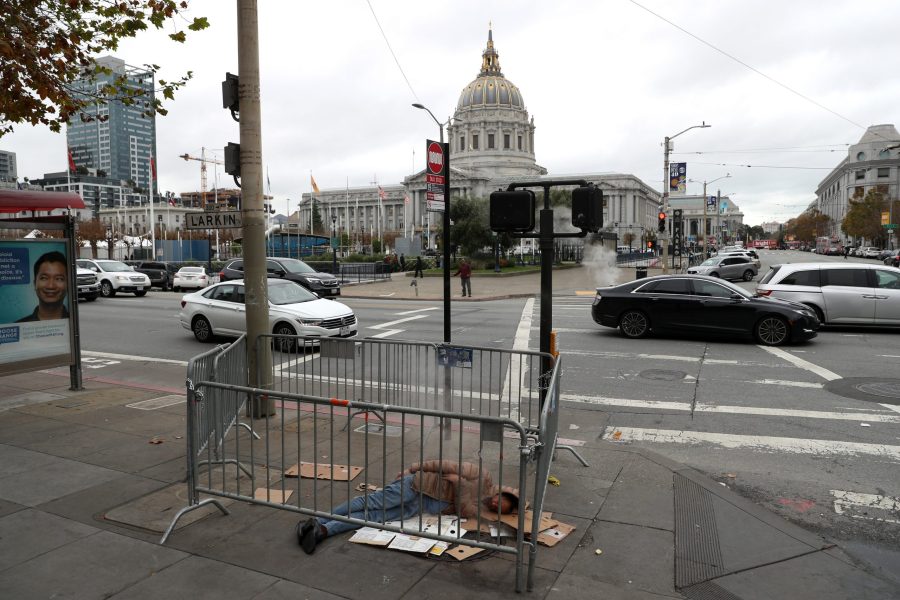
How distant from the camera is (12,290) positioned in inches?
352

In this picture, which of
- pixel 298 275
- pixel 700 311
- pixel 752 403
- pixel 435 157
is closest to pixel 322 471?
pixel 435 157

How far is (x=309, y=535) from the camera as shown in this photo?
462 centimetres

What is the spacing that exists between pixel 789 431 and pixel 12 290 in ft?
33.2

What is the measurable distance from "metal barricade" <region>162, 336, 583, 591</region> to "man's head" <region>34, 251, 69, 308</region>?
3.43 metres

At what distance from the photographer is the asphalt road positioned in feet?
19.3

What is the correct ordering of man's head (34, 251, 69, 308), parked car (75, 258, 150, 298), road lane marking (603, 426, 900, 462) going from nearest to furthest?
road lane marking (603, 426, 900, 462) < man's head (34, 251, 69, 308) < parked car (75, 258, 150, 298)

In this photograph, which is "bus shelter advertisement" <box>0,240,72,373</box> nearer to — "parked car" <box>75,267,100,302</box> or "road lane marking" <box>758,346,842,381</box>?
"road lane marking" <box>758,346,842,381</box>

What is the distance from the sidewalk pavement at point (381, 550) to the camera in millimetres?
4129

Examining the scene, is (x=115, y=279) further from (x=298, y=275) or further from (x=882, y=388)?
(x=882, y=388)

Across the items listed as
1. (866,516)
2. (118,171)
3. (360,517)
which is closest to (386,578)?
(360,517)

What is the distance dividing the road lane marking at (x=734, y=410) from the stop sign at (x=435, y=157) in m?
3.79

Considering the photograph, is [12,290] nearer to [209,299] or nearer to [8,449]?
[8,449]

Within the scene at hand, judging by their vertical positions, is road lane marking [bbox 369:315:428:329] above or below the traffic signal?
below

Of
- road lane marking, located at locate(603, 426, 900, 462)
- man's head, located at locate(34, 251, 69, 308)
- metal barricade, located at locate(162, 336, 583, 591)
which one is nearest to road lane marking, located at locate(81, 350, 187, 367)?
man's head, located at locate(34, 251, 69, 308)
